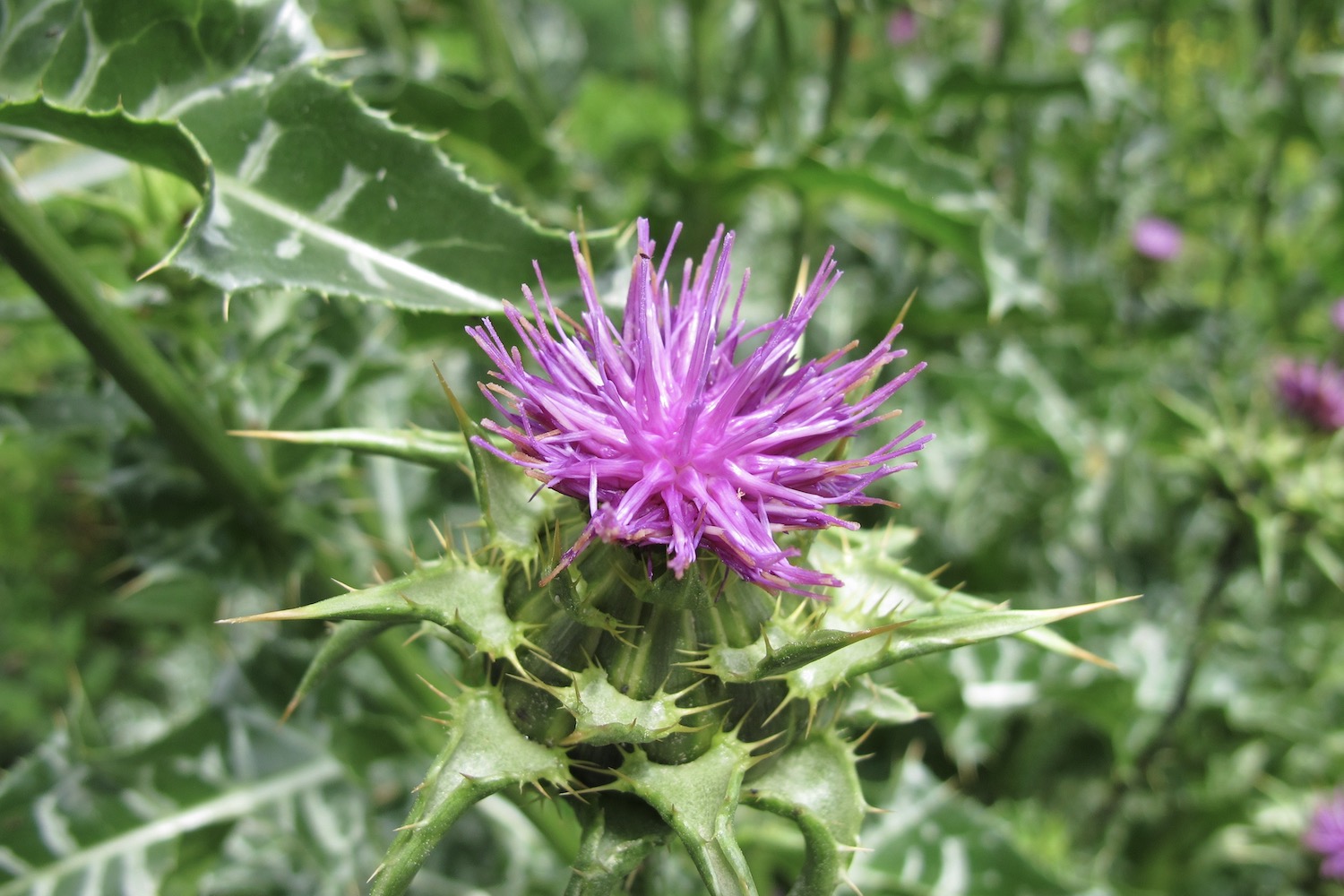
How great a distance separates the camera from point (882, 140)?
2.14 m

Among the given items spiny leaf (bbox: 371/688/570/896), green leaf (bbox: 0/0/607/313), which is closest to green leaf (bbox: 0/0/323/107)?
green leaf (bbox: 0/0/607/313)

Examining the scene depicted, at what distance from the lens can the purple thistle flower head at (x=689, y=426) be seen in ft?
3.14

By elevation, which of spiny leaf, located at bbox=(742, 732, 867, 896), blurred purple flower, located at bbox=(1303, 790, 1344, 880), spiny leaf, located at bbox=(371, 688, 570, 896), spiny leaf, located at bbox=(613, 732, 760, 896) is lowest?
blurred purple flower, located at bbox=(1303, 790, 1344, 880)

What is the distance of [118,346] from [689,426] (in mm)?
789

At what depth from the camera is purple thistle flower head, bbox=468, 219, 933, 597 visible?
96 cm

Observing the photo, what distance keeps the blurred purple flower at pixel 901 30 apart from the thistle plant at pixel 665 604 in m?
3.02

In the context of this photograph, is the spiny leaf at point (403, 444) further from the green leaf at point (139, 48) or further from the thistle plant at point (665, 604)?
the green leaf at point (139, 48)

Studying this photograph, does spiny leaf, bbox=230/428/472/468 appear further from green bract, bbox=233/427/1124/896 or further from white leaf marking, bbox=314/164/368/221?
white leaf marking, bbox=314/164/368/221

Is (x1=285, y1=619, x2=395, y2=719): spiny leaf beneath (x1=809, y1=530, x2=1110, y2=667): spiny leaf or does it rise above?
above

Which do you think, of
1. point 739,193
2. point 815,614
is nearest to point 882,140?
point 739,193

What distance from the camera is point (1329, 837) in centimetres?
231

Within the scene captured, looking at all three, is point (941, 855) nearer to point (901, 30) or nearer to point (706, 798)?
point (706, 798)

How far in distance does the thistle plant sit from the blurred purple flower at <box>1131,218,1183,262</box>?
8.79 ft

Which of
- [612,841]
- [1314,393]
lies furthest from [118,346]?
[1314,393]
